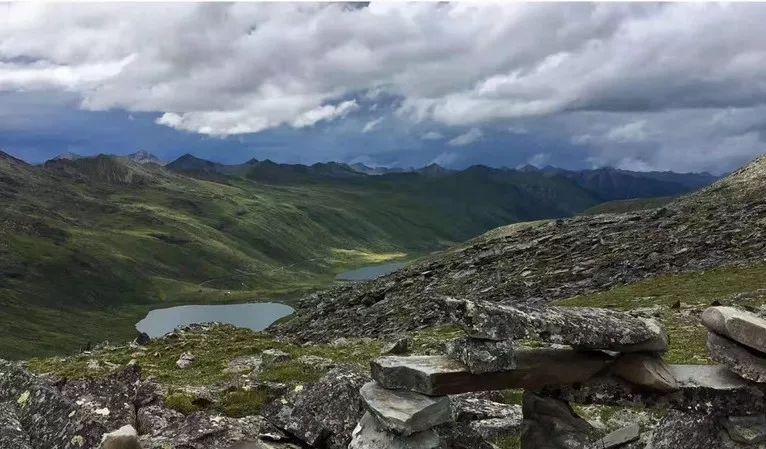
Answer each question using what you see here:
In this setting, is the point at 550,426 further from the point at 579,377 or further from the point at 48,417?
the point at 48,417

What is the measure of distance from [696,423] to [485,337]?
238 inches

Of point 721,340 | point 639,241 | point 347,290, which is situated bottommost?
point 347,290

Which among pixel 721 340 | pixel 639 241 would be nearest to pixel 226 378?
pixel 721 340

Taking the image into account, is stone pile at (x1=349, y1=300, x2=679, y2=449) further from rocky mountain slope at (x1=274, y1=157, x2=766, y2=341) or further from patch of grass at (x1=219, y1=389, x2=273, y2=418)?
rocky mountain slope at (x1=274, y1=157, x2=766, y2=341)

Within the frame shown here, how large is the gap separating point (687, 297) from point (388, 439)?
1524 inches

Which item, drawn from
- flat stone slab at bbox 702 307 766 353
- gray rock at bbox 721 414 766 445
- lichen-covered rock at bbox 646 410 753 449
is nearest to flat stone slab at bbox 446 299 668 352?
flat stone slab at bbox 702 307 766 353

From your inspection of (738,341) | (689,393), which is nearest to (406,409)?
(689,393)

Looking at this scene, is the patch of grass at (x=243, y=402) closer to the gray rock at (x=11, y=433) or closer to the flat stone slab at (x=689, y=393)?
the gray rock at (x=11, y=433)

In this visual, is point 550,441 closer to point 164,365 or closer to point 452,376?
point 452,376

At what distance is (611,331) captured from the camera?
15.8 metres

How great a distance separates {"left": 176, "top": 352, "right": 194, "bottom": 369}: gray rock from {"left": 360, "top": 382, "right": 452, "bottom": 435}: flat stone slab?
23944 mm

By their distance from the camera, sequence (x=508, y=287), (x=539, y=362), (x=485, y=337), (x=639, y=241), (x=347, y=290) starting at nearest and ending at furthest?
(x=485, y=337) → (x=539, y=362) → (x=508, y=287) → (x=639, y=241) → (x=347, y=290)

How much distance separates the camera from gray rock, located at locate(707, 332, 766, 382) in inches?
578

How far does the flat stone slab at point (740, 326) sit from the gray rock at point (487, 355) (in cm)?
514
